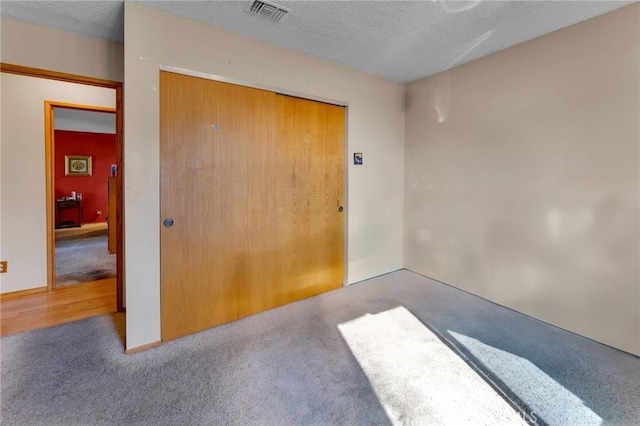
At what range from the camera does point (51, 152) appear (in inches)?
132

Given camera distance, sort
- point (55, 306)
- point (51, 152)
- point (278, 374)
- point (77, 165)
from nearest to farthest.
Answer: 1. point (278, 374)
2. point (55, 306)
3. point (51, 152)
4. point (77, 165)

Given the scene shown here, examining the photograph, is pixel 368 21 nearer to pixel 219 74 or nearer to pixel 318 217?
pixel 219 74

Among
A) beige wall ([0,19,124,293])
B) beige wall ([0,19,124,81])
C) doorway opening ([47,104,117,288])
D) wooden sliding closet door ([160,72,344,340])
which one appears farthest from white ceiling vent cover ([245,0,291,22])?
doorway opening ([47,104,117,288])

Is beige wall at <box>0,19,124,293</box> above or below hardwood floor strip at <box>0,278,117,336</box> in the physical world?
above

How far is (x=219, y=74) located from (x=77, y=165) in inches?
281

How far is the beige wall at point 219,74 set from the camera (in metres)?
2.07

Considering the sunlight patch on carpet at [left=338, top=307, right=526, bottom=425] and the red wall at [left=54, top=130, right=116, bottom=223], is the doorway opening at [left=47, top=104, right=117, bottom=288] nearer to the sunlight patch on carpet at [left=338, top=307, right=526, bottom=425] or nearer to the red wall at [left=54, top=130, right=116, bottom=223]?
the red wall at [left=54, top=130, right=116, bottom=223]

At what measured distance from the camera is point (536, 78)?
2545 mm

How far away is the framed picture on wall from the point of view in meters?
7.06

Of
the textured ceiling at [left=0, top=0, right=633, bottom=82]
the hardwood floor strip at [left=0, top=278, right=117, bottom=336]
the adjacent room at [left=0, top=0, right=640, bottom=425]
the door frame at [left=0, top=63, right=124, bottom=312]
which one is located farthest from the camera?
the hardwood floor strip at [left=0, top=278, right=117, bottom=336]

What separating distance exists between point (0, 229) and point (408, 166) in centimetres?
475

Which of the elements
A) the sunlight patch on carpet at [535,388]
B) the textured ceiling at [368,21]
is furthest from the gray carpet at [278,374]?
the textured ceiling at [368,21]

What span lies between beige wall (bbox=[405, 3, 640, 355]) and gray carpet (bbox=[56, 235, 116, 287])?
4479 mm

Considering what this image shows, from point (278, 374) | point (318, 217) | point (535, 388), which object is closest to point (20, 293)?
point (278, 374)
